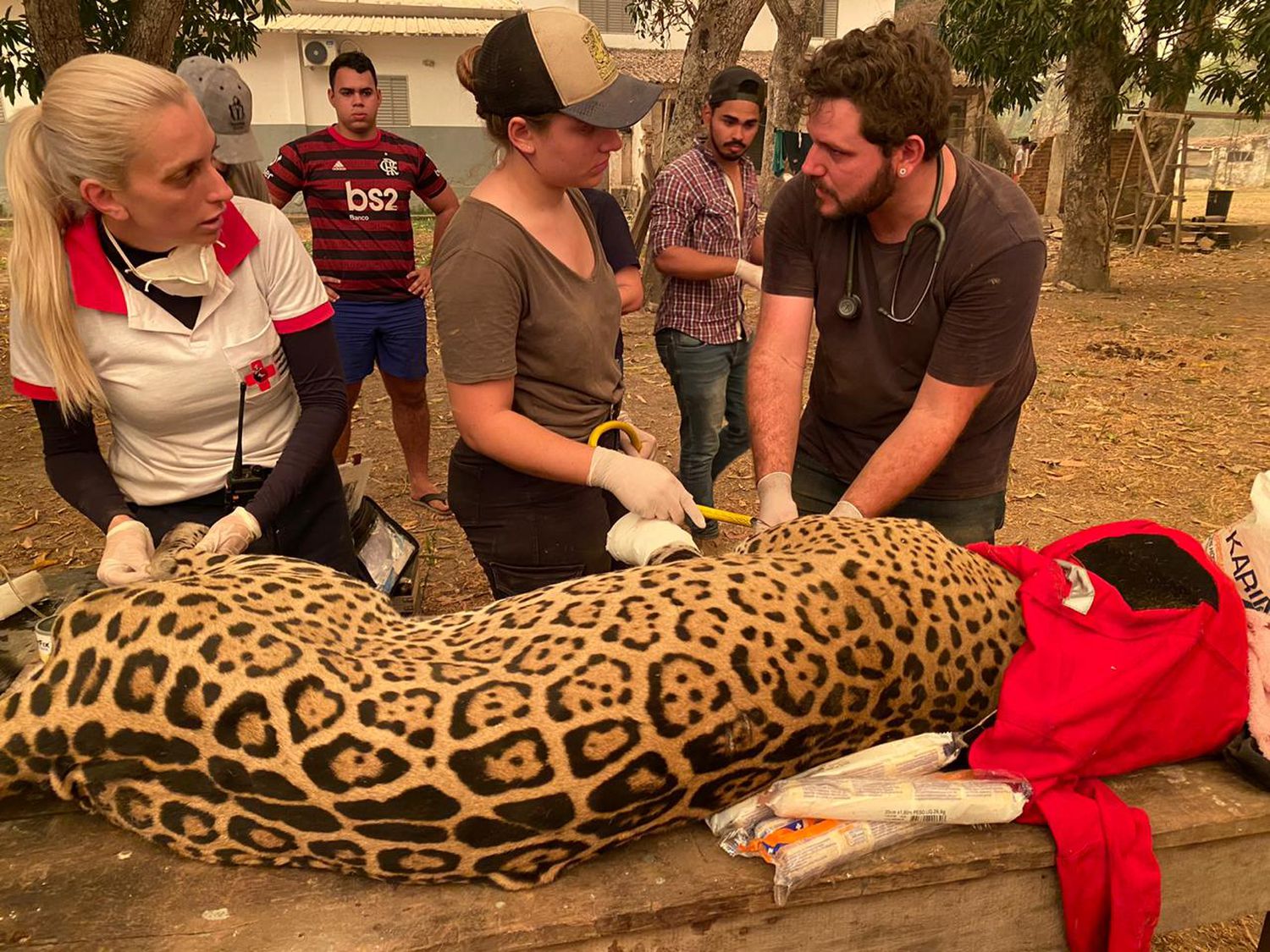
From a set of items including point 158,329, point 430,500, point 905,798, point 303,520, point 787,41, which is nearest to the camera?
point 905,798

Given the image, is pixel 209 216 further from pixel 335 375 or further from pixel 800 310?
pixel 800 310

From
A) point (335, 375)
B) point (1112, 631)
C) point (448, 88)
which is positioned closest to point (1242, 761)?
point (1112, 631)

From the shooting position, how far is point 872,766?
2230mm

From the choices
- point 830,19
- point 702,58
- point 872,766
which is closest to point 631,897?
point 872,766

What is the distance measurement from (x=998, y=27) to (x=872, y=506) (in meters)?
12.2

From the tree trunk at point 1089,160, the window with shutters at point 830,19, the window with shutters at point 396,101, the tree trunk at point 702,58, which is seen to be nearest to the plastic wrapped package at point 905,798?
the tree trunk at point 702,58

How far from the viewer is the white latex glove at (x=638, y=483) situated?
281 cm

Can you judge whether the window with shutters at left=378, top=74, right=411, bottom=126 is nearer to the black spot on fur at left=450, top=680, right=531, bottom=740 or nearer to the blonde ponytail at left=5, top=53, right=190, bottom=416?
the blonde ponytail at left=5, top=53, right=190, bottom=416

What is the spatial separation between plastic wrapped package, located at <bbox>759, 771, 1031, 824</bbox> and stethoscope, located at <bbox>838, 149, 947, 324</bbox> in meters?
1.52

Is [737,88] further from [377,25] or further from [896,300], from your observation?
[377,25]

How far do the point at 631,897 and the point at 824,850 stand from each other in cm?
41

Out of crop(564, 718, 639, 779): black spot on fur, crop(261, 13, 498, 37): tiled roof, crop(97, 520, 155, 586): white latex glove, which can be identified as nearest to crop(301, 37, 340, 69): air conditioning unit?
crop(261, 13, 498, 37): tiled roof

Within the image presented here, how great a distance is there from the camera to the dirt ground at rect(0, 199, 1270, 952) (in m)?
6.19

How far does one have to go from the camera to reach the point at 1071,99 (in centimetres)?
1338
